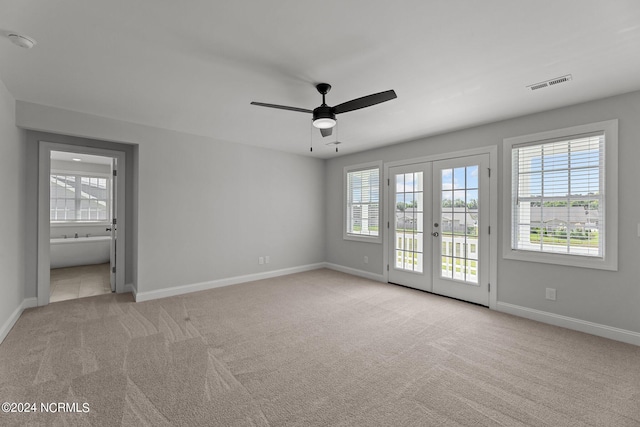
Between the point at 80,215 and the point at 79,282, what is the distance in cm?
337

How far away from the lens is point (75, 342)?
9.27ft

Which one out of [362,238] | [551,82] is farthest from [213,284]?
[551,82]

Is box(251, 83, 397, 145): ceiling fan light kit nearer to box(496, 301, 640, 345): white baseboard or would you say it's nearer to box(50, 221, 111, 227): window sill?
box(496, 301, 640, 345): white baseboard

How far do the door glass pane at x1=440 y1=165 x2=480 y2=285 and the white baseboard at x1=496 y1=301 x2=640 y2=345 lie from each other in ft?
1.74

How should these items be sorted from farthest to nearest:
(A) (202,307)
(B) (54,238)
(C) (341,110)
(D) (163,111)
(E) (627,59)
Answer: (B) (54,238) < (A) (202,307) < (D) (163,111) < (C) (341,110) < (E) (627,59)

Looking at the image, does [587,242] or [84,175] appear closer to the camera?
[587,242]

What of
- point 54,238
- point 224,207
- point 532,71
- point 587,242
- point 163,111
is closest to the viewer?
point 532,71

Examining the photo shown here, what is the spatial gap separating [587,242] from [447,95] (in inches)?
89.1

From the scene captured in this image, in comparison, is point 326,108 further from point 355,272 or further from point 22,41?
point 355,272

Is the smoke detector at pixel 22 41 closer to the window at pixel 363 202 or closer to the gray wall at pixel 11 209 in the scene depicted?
the gray wall at pixel 11 209

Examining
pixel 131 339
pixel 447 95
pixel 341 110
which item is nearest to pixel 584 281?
pixel 447 95

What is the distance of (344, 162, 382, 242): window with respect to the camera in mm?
5516

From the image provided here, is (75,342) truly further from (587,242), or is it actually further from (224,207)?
(587,242)

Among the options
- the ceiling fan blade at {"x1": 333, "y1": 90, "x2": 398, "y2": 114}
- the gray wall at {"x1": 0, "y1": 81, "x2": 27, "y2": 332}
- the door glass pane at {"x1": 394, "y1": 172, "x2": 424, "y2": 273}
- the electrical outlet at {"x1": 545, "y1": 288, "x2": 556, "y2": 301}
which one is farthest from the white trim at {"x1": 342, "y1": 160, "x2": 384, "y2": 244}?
the gray wall at {"x1": 0, "y1": 81, "x2": 27, "y2": 332}
